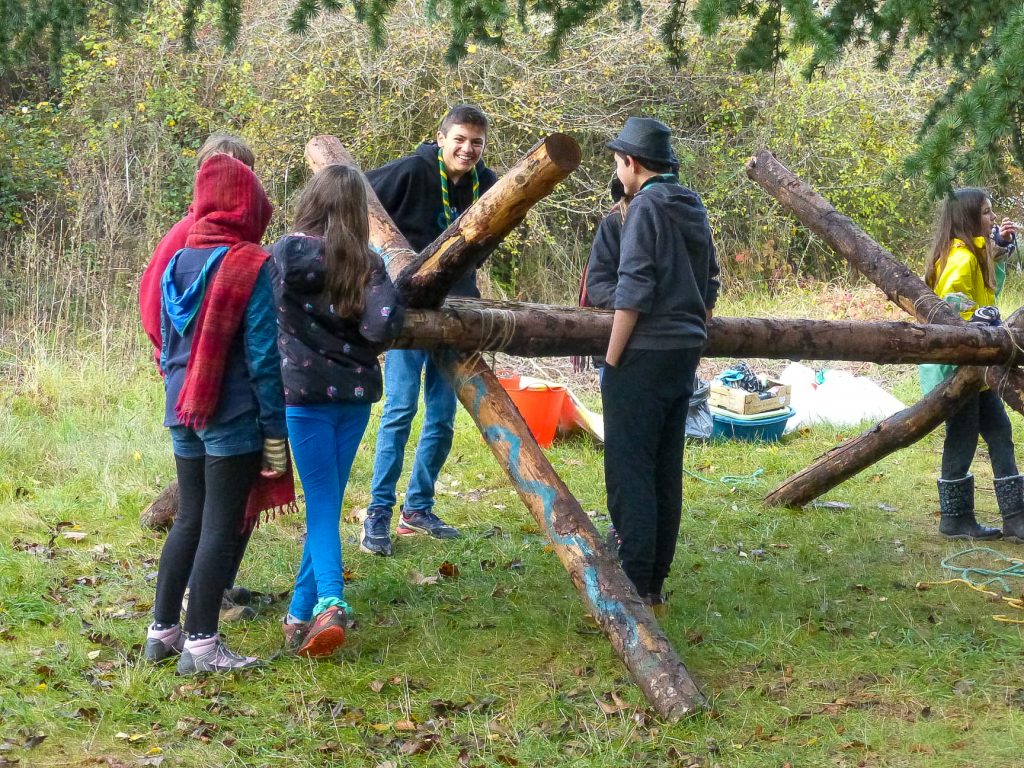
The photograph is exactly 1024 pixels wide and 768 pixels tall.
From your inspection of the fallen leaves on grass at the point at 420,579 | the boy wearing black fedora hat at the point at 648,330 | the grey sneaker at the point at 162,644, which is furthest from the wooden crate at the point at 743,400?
the grey sneaker at the point at 162,644

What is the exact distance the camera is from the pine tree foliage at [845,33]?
328 centimetres

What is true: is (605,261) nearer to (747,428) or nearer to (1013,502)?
(1013,502)

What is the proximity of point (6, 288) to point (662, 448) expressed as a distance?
7.75 meters

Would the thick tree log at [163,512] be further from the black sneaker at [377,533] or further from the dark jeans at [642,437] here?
the dark jeans at [642,437]

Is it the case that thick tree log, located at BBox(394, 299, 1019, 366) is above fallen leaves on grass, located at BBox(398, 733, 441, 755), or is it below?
above

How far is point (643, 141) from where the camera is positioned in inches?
162

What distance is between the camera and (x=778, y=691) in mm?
3898

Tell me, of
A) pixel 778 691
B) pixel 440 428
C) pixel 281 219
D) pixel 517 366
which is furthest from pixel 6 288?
pixel 778 691

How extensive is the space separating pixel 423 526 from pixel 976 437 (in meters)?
3.10

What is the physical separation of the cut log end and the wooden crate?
4832 mm

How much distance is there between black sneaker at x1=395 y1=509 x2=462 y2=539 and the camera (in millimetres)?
5656


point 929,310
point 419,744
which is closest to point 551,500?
point 419,744

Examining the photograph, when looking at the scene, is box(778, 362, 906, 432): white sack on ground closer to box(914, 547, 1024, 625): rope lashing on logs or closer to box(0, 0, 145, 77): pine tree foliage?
box(914, 547, 1024, 625): rope lashing on logs

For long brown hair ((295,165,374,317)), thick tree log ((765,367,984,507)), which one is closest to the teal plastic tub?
thick tree log ((765,367,984,507))
